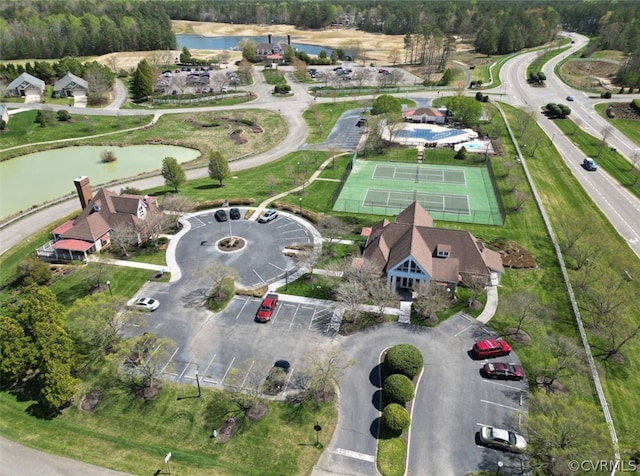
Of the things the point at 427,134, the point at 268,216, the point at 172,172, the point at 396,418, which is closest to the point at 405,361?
the point at 396,418

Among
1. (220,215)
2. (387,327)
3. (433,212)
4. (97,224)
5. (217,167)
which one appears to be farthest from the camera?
(217,167)

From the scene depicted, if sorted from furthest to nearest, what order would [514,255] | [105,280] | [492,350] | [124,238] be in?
1. [514,255]
2. [124,238]
3. [105,280]
4. [492,350]

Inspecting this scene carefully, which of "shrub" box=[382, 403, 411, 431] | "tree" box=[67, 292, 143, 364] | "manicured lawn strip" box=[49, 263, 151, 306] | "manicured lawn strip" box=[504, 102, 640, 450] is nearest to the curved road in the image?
"shrub" box=[382, 403, 411, 431]

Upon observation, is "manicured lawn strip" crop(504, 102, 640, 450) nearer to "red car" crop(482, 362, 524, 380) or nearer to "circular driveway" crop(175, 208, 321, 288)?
"red car" crop(482, 362, 524, 380)

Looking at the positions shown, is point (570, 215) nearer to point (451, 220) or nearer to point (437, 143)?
point (451, 220)

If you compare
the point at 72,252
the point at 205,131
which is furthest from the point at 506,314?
the point at 205,131

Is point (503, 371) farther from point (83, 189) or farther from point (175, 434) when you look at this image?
point (83, 189)
